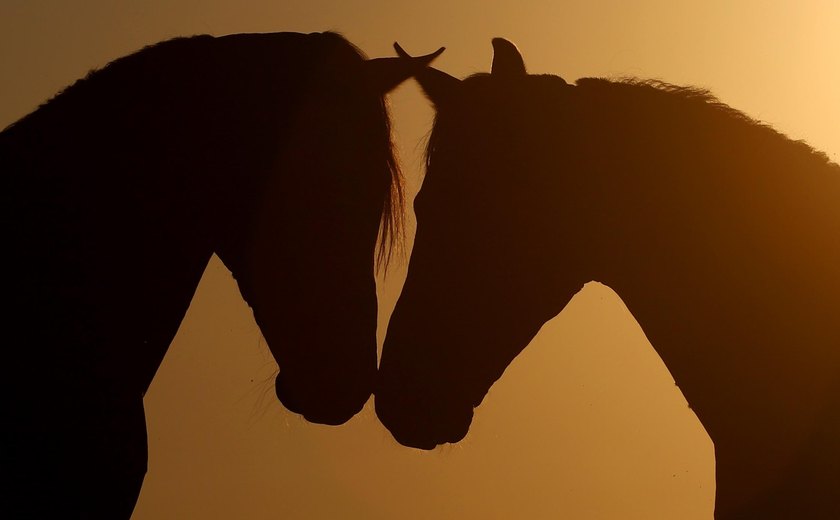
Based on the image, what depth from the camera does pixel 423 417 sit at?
371 centimetres

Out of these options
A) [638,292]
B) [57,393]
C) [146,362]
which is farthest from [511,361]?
[57,393]

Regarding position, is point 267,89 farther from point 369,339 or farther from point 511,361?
point 511,361

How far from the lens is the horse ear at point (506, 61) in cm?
369

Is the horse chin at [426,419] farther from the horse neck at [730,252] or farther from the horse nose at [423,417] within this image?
the horse neck at [730,252]

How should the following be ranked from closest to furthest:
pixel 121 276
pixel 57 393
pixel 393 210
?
pixel 57 393 < pixel 121 276 < pixel 393 210

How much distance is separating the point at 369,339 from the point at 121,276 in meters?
1.01

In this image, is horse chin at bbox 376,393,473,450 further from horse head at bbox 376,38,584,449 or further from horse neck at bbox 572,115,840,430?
horse neck at bbox 572,115,840,430

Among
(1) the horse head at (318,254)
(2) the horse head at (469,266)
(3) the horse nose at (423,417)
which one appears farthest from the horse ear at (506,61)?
(3) the horse nose at (423,417)

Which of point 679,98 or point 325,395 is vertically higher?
point 679,98

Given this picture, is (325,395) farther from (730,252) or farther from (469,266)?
(730,252)

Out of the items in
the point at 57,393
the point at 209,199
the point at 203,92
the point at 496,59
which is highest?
the point at 496,59

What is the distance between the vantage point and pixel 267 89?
384cm

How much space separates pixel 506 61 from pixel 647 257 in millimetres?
965

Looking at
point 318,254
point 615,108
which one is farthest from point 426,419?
point 615,108
